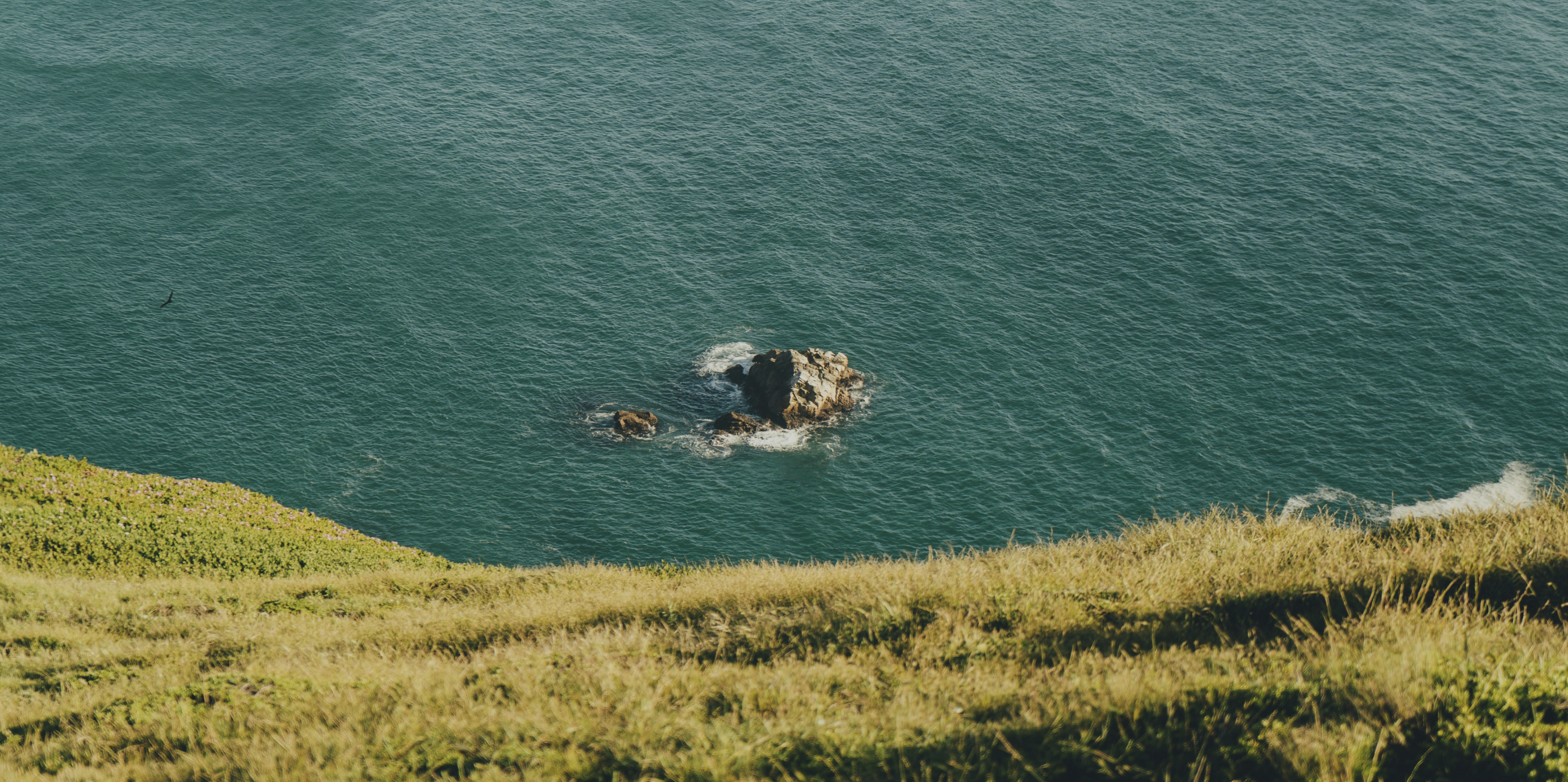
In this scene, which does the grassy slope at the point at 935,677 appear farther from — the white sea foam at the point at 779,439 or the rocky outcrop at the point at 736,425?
the rocky outcrop at the point at 736,425

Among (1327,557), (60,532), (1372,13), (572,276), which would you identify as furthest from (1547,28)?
(60,532)

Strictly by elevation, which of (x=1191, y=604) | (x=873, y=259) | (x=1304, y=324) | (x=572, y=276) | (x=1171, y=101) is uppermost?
(x=1191, y=604)

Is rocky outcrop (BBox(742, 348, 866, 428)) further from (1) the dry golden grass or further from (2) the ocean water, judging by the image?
(1) the dry golden grass

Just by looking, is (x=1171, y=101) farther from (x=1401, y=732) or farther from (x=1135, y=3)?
(x=1401, y=732)

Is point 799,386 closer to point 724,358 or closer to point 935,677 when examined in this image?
point 724,358

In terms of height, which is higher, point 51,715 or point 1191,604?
point 1191,604

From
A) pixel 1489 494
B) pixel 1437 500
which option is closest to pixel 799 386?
pixel 1437 500
